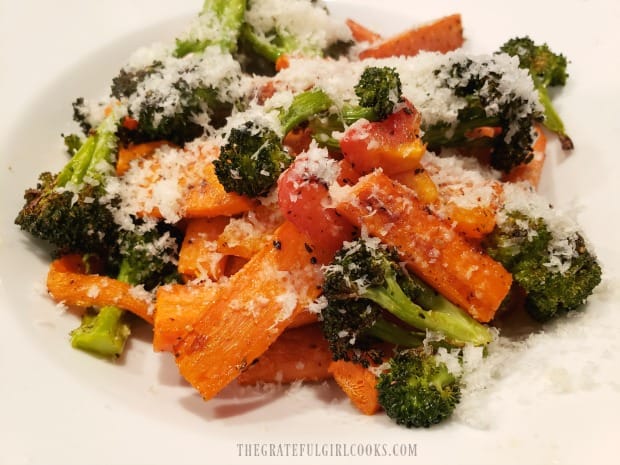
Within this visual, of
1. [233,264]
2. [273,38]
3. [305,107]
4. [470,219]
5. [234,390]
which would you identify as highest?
[305,107]

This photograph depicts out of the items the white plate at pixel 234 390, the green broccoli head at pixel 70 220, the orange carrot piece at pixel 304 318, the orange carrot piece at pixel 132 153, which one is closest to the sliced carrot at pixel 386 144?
the orange carrot piece at pixel 304 318

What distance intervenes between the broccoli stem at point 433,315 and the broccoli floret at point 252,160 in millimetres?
570

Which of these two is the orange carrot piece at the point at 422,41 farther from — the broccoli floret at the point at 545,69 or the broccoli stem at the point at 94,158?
the broccoli stem at the point at 94,158

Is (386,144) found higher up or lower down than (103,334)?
higher up

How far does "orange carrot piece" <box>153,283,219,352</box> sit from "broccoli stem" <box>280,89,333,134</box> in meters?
0.70

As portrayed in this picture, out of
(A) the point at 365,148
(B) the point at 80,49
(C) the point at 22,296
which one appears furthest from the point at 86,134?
(A) the point at 365,148

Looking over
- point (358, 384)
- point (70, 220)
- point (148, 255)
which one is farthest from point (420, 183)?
point (70, 220)

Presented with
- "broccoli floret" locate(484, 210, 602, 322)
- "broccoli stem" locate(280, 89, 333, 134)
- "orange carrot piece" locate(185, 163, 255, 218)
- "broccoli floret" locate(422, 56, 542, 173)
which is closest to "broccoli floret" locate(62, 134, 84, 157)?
"orange carrot piece" locate(185, 163, 255, 218)

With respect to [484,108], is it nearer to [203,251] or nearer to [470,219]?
[470,219]

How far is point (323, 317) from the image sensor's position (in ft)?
7.41

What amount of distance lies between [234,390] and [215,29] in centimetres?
183

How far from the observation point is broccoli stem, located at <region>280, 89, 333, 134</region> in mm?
2523

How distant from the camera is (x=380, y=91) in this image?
2.37 metres

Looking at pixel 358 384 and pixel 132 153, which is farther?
pixel 132 153
